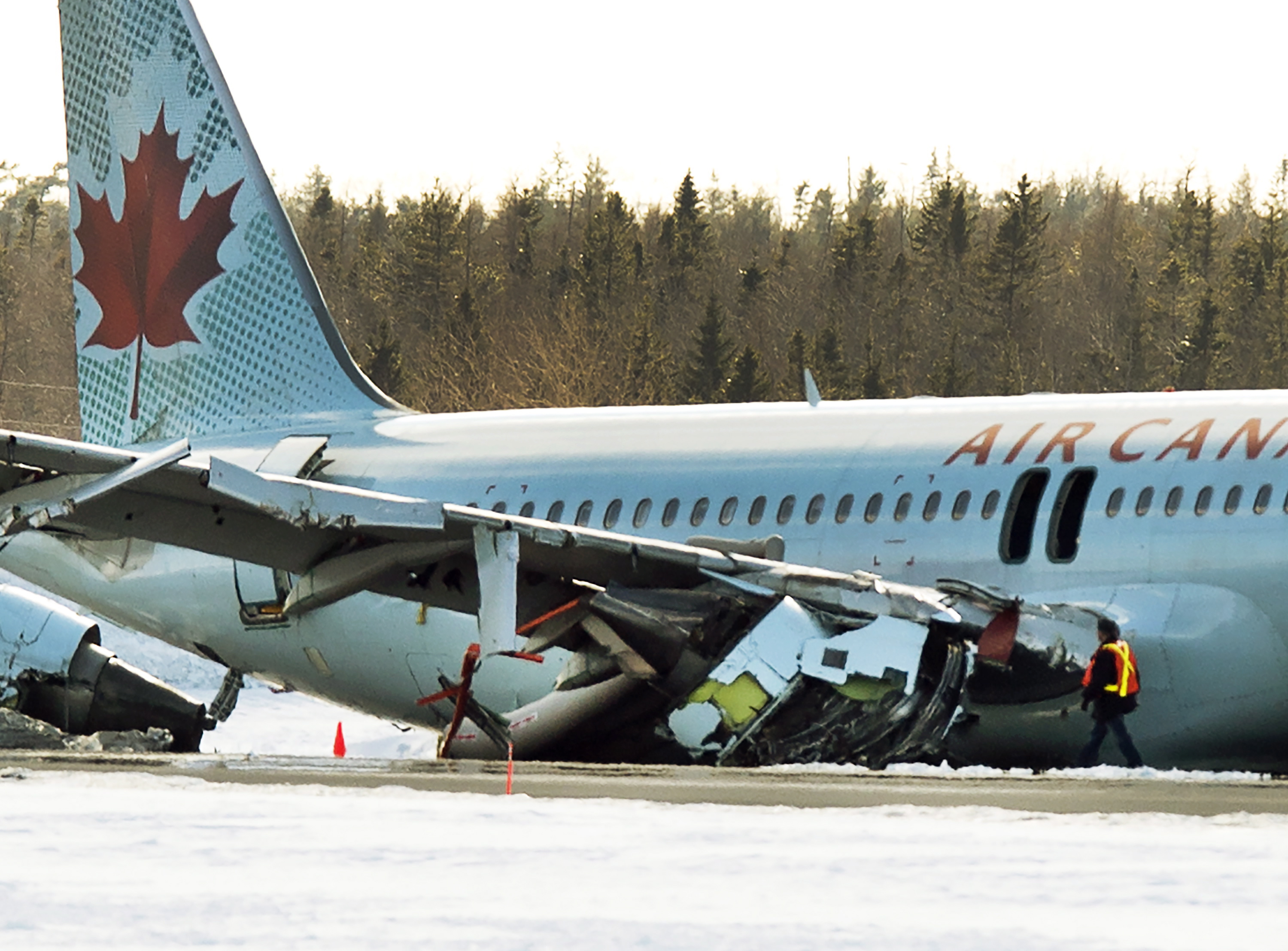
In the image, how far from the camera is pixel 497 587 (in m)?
15.0

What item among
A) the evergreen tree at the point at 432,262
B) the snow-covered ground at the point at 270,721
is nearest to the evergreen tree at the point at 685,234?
the evergreen tree at the point at 432,262

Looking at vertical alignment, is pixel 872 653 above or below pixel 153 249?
below

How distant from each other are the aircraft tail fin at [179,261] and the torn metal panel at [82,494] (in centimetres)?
808

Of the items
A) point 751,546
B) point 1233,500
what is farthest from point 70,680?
point 1233,500

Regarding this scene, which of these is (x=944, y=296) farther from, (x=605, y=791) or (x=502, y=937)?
(x=502, y=937)

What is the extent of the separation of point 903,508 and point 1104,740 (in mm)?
2542

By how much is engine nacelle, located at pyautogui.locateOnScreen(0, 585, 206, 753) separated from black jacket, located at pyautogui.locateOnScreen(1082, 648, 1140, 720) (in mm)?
9569

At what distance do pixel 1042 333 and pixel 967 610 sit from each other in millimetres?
71914

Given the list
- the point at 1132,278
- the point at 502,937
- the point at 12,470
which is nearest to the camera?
the point at 502,937

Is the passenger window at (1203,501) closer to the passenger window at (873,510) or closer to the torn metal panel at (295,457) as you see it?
the passenger window at (873,510)

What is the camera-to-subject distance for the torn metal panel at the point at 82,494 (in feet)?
46.0

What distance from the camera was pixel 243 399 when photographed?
22891 millimetres

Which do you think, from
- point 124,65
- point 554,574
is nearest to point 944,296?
point 124,65

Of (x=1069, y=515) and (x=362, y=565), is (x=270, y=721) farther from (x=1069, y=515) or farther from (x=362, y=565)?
(x=1069, y=515)
